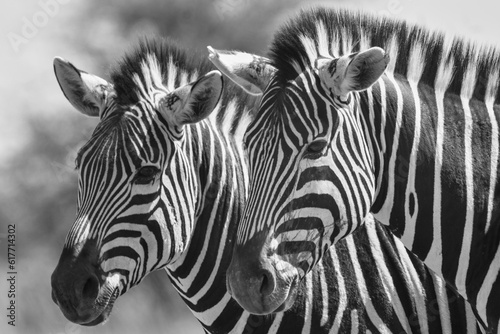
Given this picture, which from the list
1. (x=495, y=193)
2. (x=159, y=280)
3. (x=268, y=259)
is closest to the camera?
(x=268, y=259)

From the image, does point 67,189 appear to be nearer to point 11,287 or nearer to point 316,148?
point 11,287

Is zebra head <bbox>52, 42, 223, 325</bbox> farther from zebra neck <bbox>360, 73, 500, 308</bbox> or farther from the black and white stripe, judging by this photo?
zebra neck <bbox>360, 73, 500, 308</bbox>

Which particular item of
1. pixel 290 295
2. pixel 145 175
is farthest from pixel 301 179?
pixel 145 175

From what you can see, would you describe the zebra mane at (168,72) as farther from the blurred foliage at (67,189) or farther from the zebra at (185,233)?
the blurred foliage at (67,189)

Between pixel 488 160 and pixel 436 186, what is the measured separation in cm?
42

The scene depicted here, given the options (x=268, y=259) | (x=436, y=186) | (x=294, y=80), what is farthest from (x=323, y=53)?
(x=268, y=259)

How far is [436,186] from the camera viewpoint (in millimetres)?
6148

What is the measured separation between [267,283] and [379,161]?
126cm

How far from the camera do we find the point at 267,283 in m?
5.70

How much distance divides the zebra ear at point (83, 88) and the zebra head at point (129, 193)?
0.02 metres

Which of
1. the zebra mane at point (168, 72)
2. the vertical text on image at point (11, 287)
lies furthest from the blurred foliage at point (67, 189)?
the zebra mane at point (168, 72)

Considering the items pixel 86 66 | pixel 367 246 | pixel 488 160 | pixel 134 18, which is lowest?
pixel 367 246

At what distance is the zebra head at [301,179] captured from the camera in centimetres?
575

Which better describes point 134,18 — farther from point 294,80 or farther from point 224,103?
point 294,80
